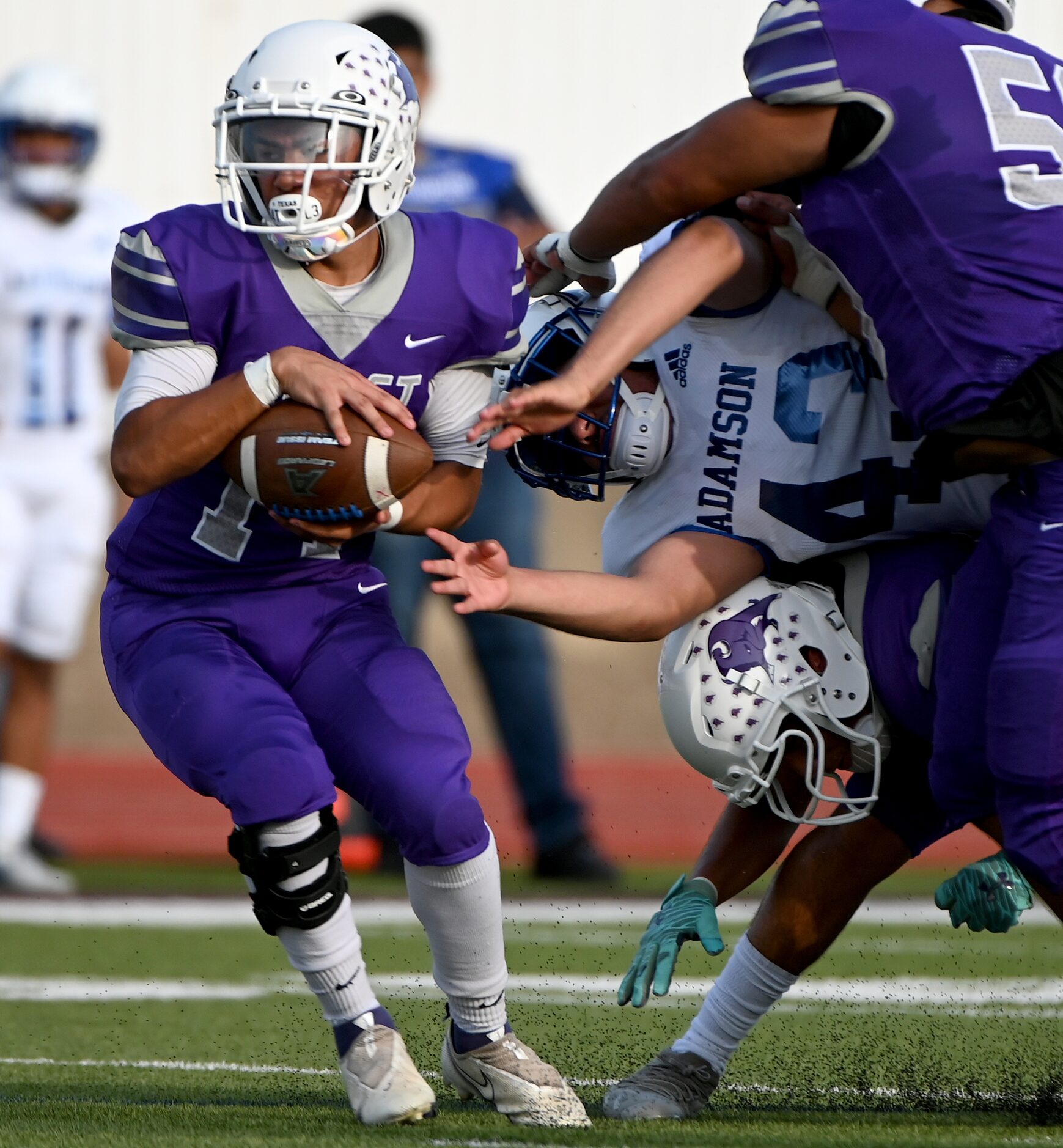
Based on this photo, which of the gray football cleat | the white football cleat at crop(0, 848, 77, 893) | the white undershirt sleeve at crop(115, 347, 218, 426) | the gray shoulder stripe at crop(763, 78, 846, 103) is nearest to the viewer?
the gray shoulder stripe at crop(763, 78, 846, 103)

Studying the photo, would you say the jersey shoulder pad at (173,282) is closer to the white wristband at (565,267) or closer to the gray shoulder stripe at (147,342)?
the gray shoulder stripe at (147,342)

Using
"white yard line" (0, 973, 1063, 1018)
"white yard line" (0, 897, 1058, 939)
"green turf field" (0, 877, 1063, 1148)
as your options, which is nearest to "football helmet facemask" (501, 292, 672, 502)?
"green turf field" (0, 877, 1063, 1148)

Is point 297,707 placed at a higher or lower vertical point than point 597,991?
higher

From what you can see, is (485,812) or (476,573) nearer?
(476,573)

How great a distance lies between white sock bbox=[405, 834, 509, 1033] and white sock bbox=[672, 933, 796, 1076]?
0.36 meters

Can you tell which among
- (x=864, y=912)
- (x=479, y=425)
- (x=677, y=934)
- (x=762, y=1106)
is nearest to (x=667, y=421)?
(x=479, y=425)

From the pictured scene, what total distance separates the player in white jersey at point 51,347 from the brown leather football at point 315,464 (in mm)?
3815

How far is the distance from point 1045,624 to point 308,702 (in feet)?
3.72

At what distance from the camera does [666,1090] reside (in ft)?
10.0

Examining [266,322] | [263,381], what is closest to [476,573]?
[263,381]

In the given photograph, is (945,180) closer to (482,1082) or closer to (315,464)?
(315,464)

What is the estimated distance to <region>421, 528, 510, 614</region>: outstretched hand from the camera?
260 centimetres

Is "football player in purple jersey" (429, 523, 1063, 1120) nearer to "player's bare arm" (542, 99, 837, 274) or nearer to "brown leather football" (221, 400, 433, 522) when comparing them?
"brown leather football" (221, 400, 433, 522)

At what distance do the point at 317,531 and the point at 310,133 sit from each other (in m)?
0.61
